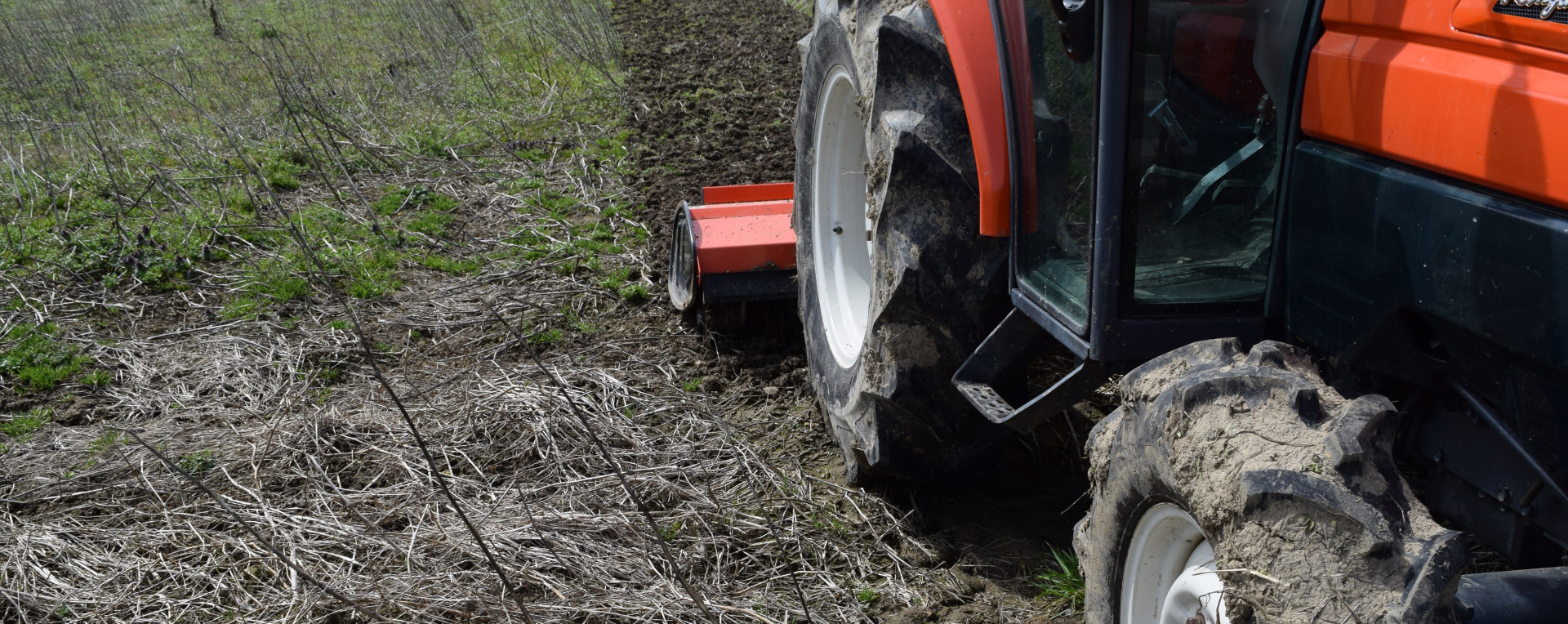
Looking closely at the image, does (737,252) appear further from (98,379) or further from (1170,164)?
(98,379)

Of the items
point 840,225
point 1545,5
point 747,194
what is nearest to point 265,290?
point 747,194

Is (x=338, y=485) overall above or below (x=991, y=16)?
below

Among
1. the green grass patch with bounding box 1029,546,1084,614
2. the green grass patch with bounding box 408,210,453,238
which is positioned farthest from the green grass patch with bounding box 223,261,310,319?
the green grass patch with bounding box 1029,546,1084,614

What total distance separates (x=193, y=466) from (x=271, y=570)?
0.76 meters

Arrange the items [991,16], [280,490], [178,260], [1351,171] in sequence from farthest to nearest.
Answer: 1. [178,260]
2. [280,490]
3. [991,16]
4. [1351,171]

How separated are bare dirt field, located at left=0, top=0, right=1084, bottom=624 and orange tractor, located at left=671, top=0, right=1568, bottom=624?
0.49 metres

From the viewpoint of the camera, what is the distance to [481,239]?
211 inches

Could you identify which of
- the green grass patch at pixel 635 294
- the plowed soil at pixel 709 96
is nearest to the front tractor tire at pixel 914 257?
the green grass patch at pixel 635 294

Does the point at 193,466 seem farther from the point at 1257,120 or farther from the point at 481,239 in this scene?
the point at 1257,120

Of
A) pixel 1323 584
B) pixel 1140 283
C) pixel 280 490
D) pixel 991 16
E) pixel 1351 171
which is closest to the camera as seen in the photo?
pixel 1323 584

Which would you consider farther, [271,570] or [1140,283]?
[271,570]

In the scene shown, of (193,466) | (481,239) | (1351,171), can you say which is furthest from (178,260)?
(1351,171)

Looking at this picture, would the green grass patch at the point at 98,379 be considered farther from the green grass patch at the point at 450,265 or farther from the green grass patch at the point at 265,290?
the green grass patch at the point at 450,265

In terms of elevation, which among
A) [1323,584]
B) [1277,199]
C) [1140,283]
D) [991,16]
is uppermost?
[991,16]
